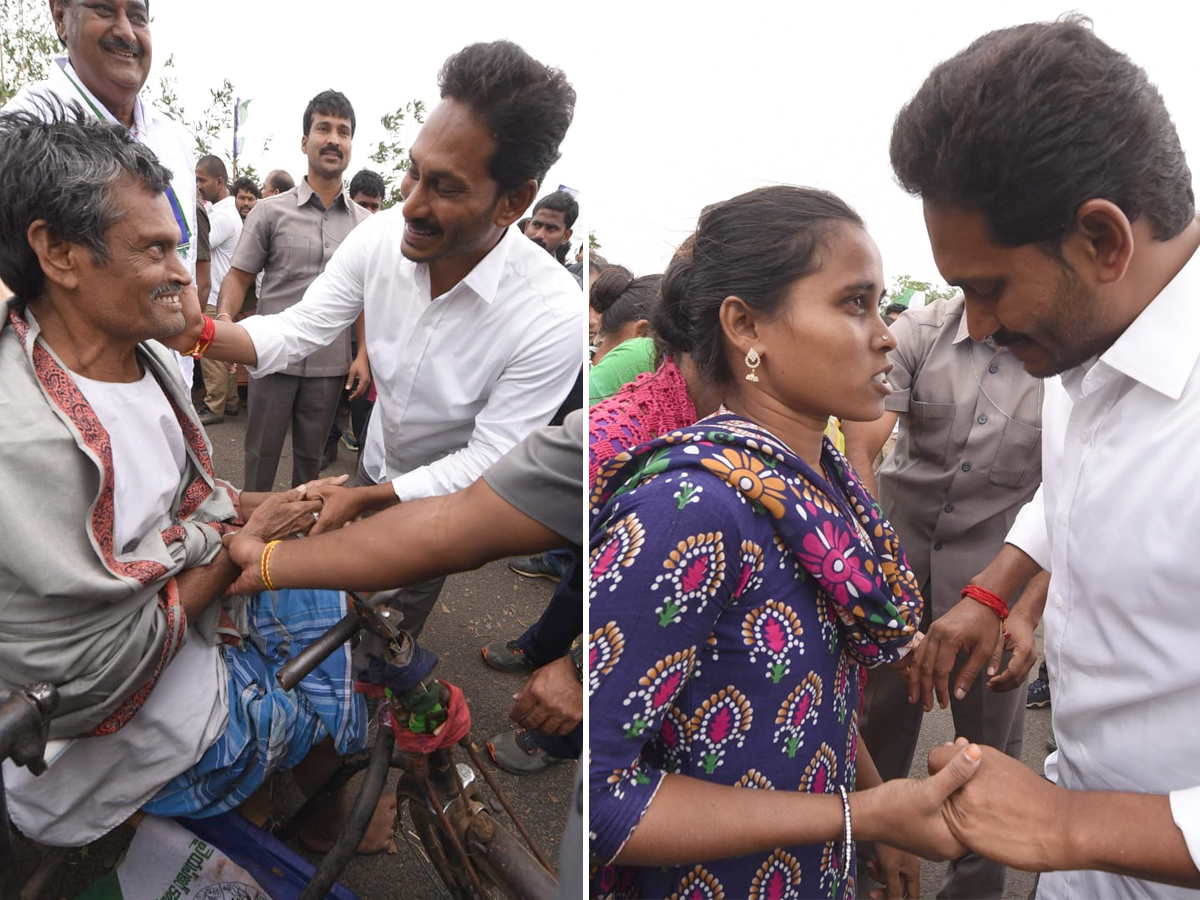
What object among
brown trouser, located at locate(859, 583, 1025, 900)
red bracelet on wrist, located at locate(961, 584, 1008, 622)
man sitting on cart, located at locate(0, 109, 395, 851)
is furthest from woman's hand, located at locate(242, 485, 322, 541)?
brown trouser, located at locate(859, 583, 1025, 900)

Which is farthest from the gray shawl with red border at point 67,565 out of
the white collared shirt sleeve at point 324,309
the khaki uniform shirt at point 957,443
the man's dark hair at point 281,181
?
the man's dark hair at point 281,181

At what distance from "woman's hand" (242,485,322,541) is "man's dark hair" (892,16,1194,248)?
3.40 feet

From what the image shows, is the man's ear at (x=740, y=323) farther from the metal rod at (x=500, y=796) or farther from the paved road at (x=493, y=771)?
the metal rod at (x=500, y=796)

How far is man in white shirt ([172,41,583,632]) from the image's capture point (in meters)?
1.48

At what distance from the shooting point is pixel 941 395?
83.7 inches

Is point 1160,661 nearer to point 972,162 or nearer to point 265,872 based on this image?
point 972,162

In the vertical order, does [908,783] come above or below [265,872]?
above

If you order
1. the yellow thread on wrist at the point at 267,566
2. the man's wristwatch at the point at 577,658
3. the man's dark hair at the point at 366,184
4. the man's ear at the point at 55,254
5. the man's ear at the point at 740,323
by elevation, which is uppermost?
the man's ear at the point at 740,323

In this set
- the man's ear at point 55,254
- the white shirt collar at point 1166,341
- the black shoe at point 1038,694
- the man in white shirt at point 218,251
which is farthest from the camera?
the black shoe at point 1038,694

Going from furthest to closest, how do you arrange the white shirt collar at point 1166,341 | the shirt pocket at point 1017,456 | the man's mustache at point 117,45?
the shirt pocket at point 1017,456 < the man's mustache at point 117,45 < the white shirt collar at point 1166,341

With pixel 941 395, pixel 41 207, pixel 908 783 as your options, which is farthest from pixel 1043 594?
pixel 41 207

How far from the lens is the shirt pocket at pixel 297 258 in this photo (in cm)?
310

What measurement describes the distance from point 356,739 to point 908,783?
101 centimetres

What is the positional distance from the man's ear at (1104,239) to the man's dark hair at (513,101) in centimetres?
65
